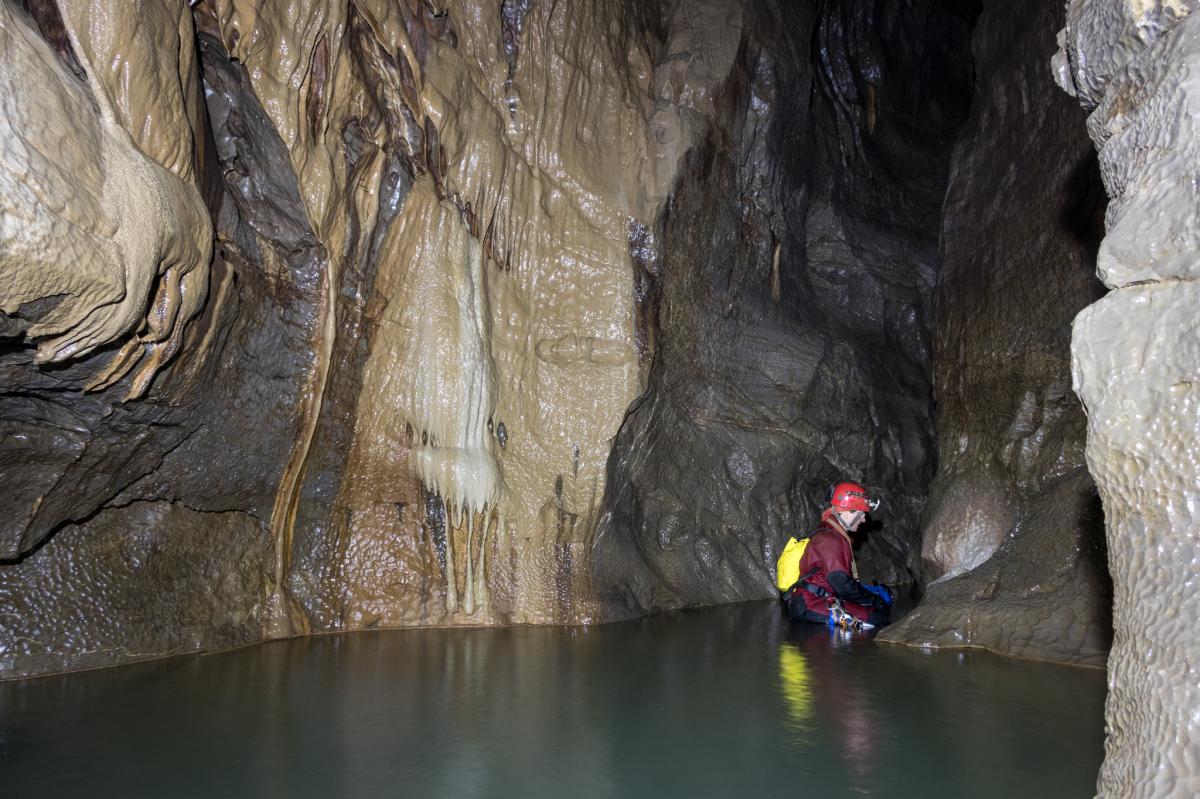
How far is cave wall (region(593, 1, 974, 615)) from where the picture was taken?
7.56 m

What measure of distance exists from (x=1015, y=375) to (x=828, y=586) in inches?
82.8

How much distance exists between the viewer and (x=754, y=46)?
7.94m

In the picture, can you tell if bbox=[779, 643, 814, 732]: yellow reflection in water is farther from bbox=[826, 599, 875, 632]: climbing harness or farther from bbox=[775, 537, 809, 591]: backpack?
bbox=[775, 537, 809, 591]: backpack

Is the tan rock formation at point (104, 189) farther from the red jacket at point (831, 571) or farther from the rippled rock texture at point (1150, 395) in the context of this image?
the red jacket at point (831, 571)

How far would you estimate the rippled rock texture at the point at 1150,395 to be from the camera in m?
2.03

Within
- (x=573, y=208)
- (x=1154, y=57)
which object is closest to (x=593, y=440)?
(x=573, y=208)

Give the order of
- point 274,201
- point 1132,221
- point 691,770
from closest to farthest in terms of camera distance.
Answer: point 1132,221 → point 691,770 → point 274,201

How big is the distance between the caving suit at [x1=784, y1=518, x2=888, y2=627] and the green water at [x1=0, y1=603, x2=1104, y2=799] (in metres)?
1.16

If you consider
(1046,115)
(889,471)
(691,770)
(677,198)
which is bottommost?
(691,770)

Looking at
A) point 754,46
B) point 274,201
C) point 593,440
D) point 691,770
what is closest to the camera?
point 691,770

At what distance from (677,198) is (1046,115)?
2871 mm

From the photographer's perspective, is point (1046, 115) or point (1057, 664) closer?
point (1057, 664)

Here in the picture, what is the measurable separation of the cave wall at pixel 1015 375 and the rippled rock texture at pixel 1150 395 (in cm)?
318

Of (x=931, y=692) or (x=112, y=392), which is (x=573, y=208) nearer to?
(x=112, y=392)
